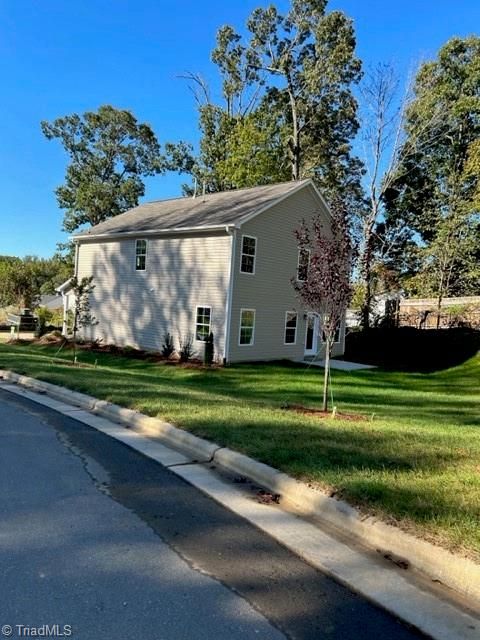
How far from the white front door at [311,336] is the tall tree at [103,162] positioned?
25193 millimetres

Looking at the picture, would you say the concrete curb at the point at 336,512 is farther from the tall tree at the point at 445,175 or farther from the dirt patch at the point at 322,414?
the tall tree at the point at 445,175

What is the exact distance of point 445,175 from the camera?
121ft

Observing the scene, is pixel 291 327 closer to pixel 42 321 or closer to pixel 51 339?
pixel 51 339

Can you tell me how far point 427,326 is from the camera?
2992 centimetres

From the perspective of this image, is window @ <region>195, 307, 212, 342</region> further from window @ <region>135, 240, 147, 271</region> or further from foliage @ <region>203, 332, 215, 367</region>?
window @ <region>135, 240, 147, 271</region>

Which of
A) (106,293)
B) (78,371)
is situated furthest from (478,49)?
(78,371)

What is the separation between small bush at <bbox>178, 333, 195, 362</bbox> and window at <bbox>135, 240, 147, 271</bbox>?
3.90m

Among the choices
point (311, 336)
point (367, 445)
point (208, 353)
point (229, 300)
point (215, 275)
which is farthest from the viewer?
point (311, 336)

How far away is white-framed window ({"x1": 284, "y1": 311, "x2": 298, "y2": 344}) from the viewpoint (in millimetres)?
21953

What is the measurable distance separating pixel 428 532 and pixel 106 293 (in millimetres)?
21879

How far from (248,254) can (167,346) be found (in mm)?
4775

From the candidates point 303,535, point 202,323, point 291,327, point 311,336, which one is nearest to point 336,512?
point 303,535

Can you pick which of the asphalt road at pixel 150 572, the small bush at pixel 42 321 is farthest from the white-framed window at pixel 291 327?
the asphalt road at pixel 150 572

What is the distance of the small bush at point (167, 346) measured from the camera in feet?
67.2
